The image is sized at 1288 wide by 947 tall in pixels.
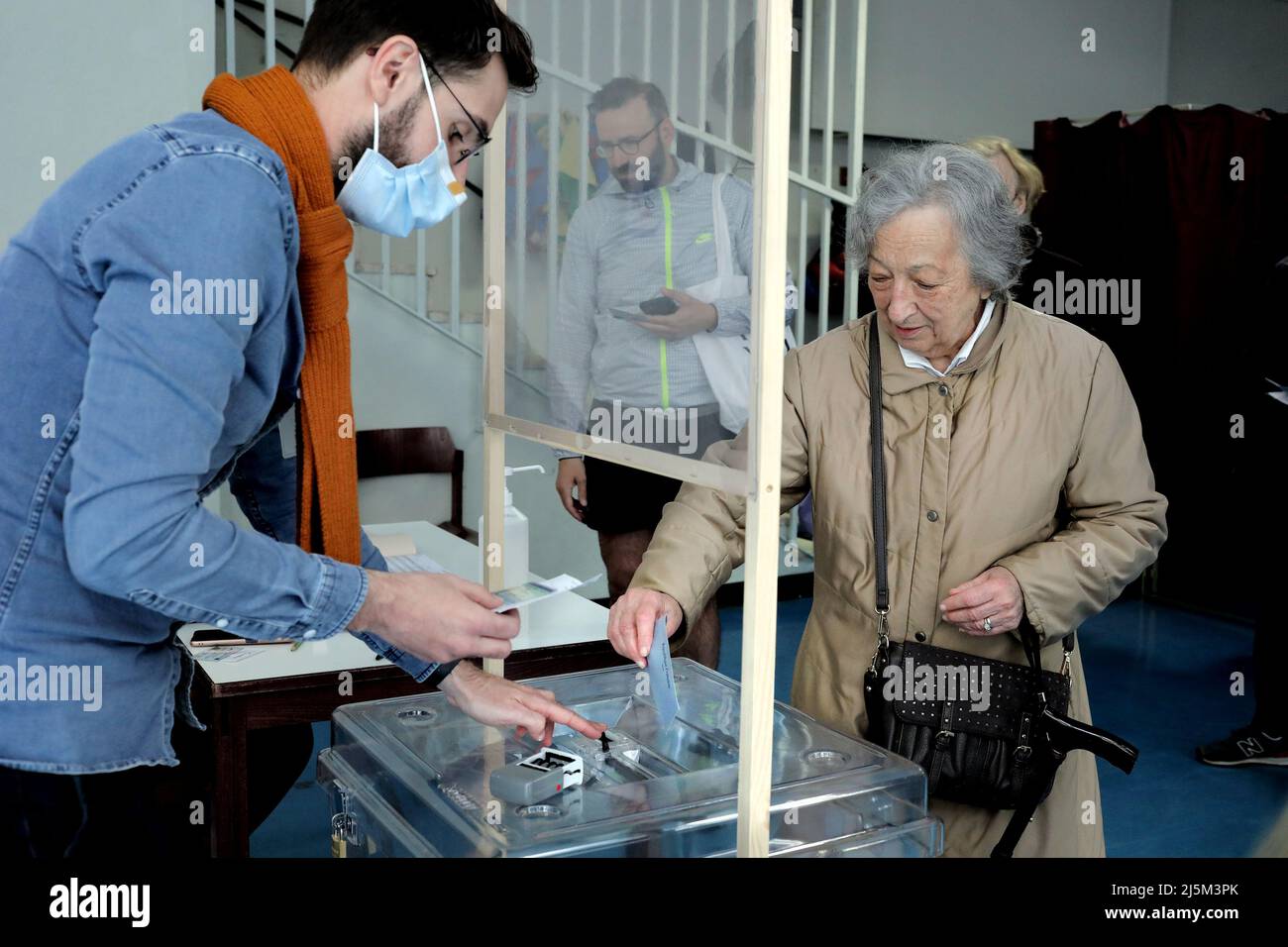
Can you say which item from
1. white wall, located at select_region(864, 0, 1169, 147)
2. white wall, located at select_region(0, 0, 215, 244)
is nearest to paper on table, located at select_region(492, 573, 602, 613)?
white wall, located at select_region(0, 0, 215, 244)

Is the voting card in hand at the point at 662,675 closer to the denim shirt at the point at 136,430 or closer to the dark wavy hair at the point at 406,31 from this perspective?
the denim shirt at the point at 136,430

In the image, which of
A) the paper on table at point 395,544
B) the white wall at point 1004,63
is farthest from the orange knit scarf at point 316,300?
the white wall at point 1004,63

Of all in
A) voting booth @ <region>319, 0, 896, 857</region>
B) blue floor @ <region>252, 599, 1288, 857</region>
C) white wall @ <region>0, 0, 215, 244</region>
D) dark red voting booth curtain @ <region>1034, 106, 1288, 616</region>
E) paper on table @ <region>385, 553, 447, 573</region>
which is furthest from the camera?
dark red voting booth curtain @ <region>1034, 106, 1288, 616</region>

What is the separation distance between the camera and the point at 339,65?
116cm

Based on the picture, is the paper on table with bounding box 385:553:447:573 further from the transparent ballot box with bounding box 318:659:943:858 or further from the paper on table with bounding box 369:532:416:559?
the transparent ballot box with bounding box 318:659:943:858

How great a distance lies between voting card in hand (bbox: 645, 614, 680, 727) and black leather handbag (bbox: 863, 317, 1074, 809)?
0.40 meters

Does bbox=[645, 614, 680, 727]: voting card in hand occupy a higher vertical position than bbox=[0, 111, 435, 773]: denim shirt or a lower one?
lower

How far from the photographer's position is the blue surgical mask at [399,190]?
120cm

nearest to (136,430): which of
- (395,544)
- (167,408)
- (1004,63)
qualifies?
(167,408)

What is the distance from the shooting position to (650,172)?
1295 millimetres

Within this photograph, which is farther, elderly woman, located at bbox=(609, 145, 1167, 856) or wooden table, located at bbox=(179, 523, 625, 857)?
wooden table, located at bbox=(179, 523, 625, 857)

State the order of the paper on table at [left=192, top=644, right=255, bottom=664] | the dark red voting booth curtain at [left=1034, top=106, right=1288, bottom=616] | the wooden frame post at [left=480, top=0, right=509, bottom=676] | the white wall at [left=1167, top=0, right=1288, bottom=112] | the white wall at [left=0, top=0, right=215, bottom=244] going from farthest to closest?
1. the white wall at [left=1167, top=0, right=1288, bottom=112]
2. the dark red voting booth curtain at [left=1034, top=106, right=1288, bottom=616]
3. the white wall at [left=0, top=0, right=215, bottom=244]
4. the paper on table at [left=192, top=644, right=255, bottom=664]
5. the wooden frame post at [left=480, top=0, right=509, bottom=676]

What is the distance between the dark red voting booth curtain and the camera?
15.4 feet

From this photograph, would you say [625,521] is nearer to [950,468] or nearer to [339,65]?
[950,468]
